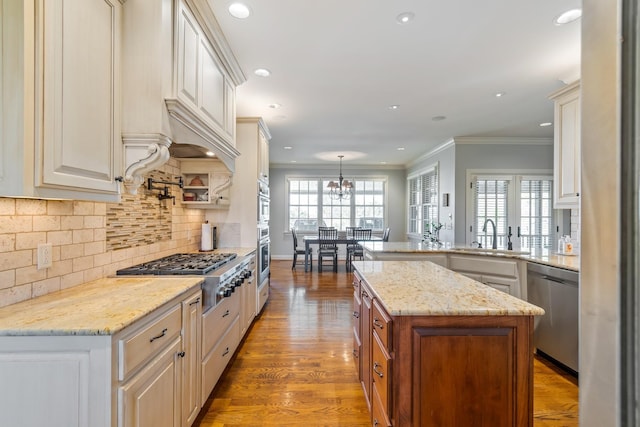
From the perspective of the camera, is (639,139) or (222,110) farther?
(222,110)

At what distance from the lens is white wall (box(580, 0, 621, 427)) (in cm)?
35

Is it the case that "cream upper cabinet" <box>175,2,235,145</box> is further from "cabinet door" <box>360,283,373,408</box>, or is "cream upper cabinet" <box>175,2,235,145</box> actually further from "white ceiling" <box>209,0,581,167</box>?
"cabinet door" <box>360,283,373,408</box>

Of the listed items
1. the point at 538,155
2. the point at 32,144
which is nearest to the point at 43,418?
the point at 32,144

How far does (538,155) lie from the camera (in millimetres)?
5445

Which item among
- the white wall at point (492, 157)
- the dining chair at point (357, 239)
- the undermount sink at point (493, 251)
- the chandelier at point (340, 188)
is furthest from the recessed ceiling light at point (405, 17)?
the dining chair at point (357, 239)

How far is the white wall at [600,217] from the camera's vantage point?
1.15 ft

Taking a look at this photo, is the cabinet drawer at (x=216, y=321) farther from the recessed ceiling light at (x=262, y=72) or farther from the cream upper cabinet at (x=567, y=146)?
the cream upper cabinet at (x=567, y=146)

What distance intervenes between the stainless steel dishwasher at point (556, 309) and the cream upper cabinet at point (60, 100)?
3.10 meters

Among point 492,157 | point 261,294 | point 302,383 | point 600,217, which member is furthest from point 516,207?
point 600,217

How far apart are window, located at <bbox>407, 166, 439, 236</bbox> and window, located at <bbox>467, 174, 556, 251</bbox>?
0.89 meters

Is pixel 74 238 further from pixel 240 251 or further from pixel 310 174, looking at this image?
pixel 310 174

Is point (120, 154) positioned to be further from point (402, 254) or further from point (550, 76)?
point (550, 76)

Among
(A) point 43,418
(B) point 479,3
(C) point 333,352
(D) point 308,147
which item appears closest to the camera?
(A) point 43,418

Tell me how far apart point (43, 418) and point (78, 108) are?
1.22m
